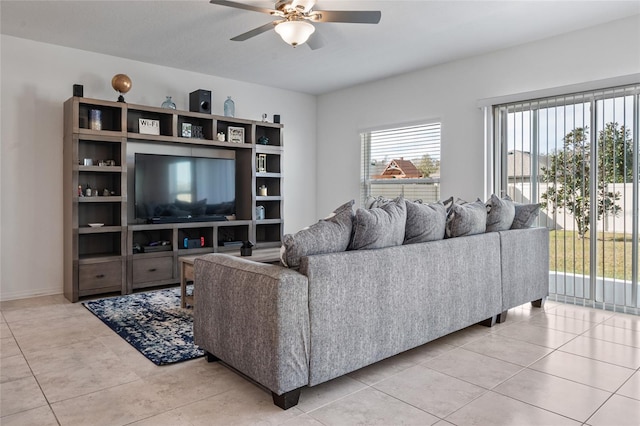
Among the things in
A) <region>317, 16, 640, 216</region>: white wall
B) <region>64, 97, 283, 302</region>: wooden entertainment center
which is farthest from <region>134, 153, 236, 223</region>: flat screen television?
<region>317, 16, 640, 216</region>: white wall

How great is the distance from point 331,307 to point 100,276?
3176 millimetres

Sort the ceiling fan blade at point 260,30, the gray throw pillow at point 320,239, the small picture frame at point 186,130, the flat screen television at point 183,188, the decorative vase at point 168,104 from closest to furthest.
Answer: the gray throw pillow at point 320,239 → the ceiling fan blade at point 260,30 → the flat screen television at point 183,188 → the decorative vase at point 168,104 → the small picture frame at point 186,130

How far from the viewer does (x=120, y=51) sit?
4.85 metres

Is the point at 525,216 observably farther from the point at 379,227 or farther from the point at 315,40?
the point at 315,40

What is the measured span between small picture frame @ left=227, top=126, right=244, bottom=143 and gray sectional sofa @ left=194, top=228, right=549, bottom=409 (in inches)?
129

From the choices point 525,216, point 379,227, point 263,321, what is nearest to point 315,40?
point 379,227

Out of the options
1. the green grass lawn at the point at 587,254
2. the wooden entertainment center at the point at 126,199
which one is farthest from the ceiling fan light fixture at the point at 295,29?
the green grass lawn at the point at 587,254

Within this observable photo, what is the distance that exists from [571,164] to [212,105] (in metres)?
4.26

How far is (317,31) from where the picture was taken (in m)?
3.76

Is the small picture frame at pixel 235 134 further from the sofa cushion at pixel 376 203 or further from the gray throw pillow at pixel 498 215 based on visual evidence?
the gray throw pillow at pixel 498 215

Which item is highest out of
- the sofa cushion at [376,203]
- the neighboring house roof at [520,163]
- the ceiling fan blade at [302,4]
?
the ceiling fan blade at [302,4]

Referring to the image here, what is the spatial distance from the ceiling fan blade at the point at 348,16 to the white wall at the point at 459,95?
2.24m

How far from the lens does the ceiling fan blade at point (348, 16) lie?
10.3 feet

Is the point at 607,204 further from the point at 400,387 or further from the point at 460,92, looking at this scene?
the point at 400,387
